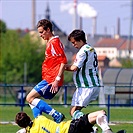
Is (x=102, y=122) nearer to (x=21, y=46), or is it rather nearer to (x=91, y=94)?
(x=91, y=94)

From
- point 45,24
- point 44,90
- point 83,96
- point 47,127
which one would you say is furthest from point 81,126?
point 45,24

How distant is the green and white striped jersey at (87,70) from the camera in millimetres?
13227

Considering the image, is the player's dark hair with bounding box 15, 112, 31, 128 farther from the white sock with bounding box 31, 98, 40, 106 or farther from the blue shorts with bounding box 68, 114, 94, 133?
the white sock with bounding box 31, 98, 40, 106

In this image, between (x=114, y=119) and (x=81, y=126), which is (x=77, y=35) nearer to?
(x=81, y=126)

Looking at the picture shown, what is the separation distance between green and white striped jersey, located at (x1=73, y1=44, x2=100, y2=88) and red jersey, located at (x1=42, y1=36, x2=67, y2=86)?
405 mm

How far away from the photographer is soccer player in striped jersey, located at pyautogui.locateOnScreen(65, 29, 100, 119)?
43.4 ft

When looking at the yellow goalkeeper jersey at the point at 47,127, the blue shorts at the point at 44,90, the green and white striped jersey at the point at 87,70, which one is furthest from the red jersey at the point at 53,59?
the yellow goalkeeper jersey at the point at 47,127

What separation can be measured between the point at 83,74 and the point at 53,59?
2.38ft

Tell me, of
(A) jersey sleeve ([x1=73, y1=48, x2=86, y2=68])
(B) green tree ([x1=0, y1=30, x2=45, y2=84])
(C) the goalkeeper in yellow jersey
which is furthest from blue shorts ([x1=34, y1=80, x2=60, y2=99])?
(B) green tree ([x1=0, y1=30, x2=45, y2=84])

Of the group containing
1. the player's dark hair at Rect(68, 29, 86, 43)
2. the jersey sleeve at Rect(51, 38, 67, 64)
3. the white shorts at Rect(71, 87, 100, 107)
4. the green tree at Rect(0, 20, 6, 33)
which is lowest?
the green tree at Rect(0, 20, 6, 33)

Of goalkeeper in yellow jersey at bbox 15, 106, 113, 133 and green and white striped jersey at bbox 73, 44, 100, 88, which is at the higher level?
green and white striped jersey at bbox 73, 44, 100, 88

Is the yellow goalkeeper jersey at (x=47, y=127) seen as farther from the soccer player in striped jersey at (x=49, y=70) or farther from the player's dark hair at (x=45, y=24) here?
the player's dark hair at (x=45, y=24)

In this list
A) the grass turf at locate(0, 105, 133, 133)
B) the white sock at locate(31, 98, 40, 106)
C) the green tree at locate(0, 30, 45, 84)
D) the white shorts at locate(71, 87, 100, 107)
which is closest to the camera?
the white shorts at locate(71, 87, 100, 107)

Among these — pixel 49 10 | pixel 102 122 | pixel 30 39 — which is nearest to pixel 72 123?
pixel 102 122
